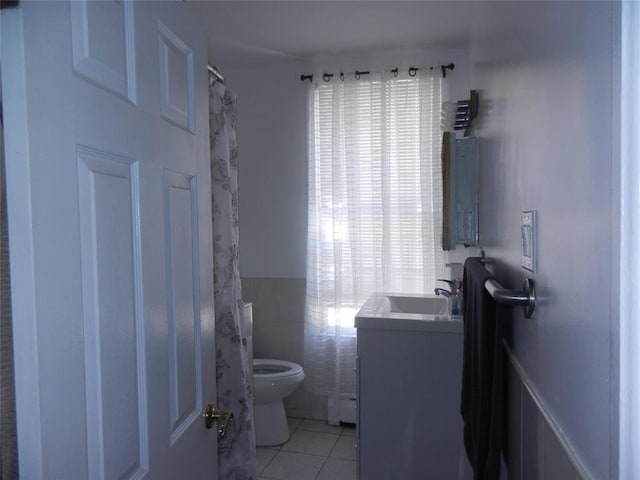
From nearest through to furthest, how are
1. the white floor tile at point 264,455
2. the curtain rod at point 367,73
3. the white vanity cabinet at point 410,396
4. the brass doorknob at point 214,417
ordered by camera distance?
the brass doorknob at point 214,417 < the white vanity cabinet at point 410,396 < the white floor tile at point 264,455 < the curtain rod at point 367,73

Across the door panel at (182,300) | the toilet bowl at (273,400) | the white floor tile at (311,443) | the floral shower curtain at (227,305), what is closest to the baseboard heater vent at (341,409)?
the white floor tile at (311,443)

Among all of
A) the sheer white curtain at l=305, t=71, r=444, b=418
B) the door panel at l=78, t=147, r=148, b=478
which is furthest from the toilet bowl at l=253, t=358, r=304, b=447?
the door panel at l=78, t=147, r=148, b=478

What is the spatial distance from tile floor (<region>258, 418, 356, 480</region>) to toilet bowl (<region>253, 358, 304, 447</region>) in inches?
2.5

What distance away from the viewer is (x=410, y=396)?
6.43ft

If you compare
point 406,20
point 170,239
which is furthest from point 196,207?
point 406,20

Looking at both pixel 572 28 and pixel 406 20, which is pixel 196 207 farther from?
pixel 406 20

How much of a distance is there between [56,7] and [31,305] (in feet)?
1.35

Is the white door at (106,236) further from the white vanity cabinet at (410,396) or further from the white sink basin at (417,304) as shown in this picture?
the white sink basin at (417,304)

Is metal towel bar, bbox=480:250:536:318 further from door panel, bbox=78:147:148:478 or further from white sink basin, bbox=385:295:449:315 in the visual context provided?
white sink basin, bbox=385:295:449:315

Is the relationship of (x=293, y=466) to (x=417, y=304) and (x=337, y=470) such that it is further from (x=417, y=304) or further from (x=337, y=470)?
(x=417, y=304)

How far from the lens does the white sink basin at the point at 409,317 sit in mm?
1935

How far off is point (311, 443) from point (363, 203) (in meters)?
1.54

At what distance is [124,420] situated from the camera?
795 millimetres

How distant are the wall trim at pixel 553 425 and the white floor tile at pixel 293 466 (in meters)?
1.66
